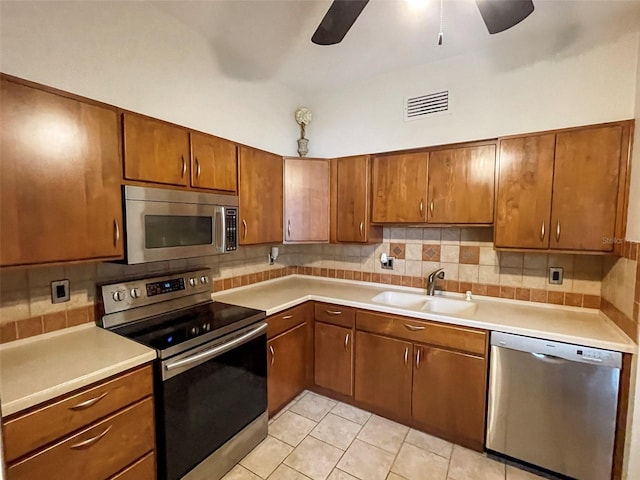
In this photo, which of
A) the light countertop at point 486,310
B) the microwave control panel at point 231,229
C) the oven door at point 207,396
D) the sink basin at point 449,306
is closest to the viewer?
the oven door at point 207,396

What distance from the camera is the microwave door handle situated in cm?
201

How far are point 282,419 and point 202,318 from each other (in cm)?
106

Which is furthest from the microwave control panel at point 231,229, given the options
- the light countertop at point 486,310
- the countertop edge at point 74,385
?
the countertop edge at point 74,385

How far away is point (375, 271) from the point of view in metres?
2.91

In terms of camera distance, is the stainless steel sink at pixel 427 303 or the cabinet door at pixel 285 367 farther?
the stainless steel sink at pixel 427 303

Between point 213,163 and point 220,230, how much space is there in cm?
44

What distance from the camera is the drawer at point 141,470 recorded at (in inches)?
54.4

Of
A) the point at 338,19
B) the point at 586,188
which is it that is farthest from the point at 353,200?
the point at 586,188

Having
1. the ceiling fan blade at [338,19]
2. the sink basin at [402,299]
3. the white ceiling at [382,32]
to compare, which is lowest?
the sink basin at [402,299]

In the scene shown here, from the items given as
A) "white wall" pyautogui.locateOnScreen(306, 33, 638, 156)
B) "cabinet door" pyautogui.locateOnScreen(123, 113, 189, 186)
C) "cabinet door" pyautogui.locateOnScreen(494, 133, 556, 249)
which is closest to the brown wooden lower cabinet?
"cabinet door" pyautogui.locateOnScreen(123, 113, 189, 186)

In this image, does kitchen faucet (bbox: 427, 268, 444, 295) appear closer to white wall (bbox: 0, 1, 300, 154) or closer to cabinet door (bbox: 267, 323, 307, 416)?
cabinet door (bbox: 267, 323, 307, 416)

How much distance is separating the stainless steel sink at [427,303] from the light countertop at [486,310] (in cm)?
6

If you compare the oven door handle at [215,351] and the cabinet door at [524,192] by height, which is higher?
the cabinet door at [524,192]

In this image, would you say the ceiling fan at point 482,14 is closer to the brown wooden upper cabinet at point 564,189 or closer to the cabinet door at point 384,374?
the brown wooden upper cabinet at point 564,189
